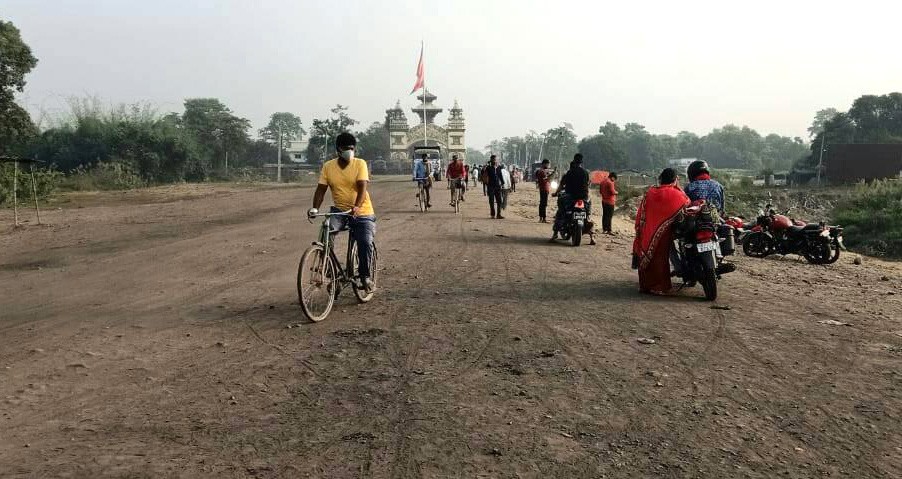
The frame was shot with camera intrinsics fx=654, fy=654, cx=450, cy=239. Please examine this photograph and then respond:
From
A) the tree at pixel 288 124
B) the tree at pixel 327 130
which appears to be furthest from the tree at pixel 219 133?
the tree at pixel 288 124

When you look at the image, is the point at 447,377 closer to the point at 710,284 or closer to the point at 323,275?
the point at 323,275

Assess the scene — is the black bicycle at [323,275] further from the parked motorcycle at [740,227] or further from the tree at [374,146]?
the tree at [374,146]

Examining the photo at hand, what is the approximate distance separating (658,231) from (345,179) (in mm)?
3710

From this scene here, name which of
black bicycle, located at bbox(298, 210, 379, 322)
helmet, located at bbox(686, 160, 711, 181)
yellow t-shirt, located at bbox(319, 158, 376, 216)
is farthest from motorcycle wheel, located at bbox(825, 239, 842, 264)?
yellow t-shirt, located at bbox(319, 158, 376, 216)

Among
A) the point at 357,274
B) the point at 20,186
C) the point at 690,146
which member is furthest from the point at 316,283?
the point at 690,146

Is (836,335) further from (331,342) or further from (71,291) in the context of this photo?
(71,291)

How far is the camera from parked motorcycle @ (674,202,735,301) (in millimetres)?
7492

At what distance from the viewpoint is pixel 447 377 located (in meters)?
4.76

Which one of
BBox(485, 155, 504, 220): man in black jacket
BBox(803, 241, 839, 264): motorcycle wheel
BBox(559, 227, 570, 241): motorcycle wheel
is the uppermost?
BBox(485, 155, 504, 220): man in black jacket

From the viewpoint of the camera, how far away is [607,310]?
7008 millimetres

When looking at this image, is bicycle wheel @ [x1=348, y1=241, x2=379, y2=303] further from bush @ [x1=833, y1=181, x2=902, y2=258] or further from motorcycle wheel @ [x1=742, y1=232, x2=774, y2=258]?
bush @ [x1=833, y1=181, x2=902, y2=258]

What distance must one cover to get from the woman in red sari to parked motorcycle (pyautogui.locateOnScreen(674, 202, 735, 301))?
14cm

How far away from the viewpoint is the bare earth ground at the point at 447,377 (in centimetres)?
349

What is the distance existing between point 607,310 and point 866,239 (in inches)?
1246
